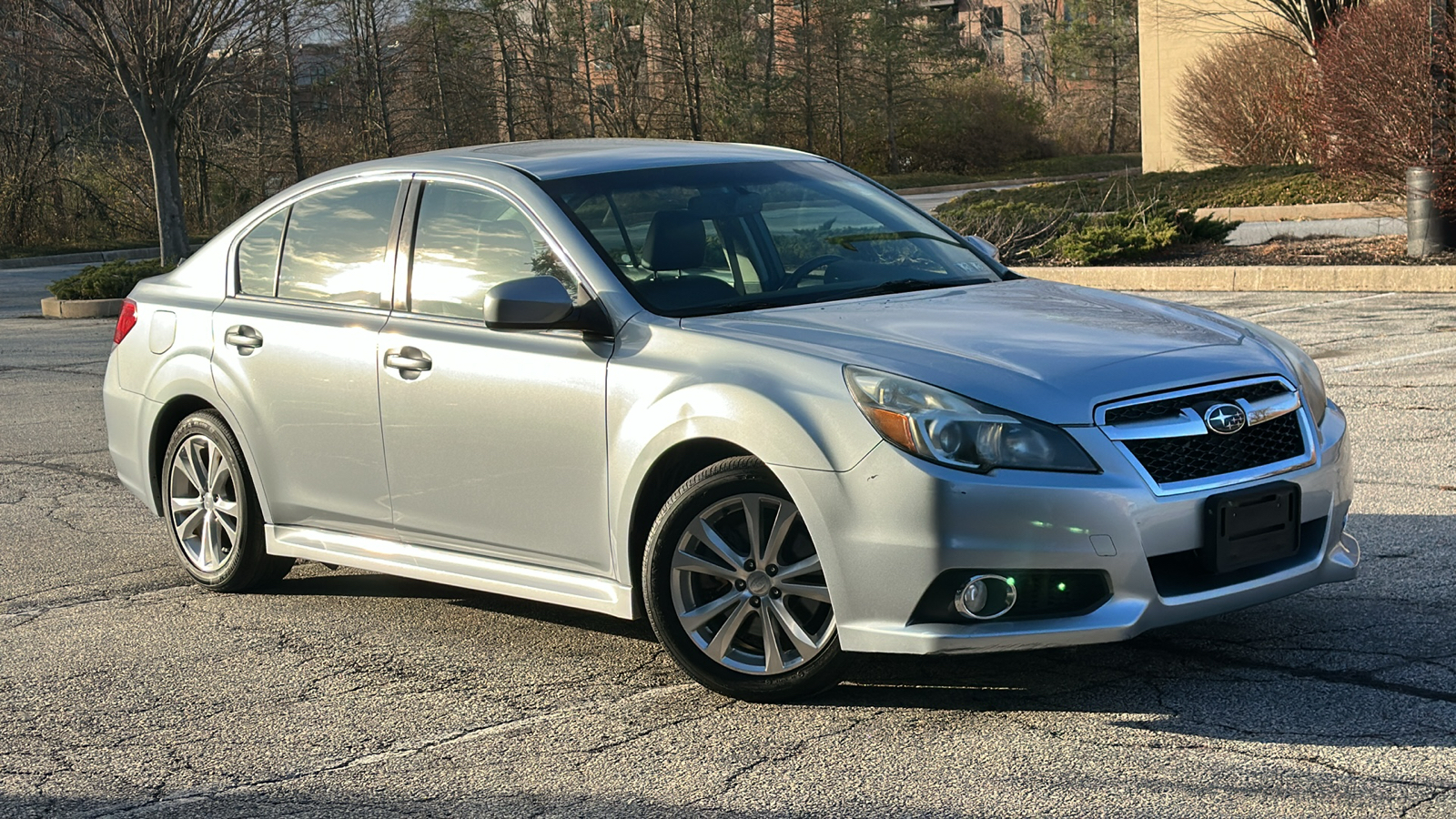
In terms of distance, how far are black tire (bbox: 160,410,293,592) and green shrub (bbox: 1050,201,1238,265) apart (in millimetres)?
12731

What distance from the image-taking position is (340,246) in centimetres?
603

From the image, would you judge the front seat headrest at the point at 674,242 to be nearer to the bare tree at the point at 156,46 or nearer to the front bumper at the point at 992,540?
the front bumper at the point at 992,540

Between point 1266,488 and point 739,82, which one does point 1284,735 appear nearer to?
point 1266,488

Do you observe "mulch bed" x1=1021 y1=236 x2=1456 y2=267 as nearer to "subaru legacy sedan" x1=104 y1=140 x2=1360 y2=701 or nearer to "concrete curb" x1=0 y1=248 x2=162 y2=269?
"subaru legacy sedan" x1=104 y1=140 x2=1360 y2=701

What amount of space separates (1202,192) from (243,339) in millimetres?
22499

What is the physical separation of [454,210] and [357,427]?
0.83 metres

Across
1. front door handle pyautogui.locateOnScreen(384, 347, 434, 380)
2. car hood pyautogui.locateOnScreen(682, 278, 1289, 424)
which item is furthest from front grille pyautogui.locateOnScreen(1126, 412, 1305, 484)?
front door handle pyautogui.locateOnScreen(384, 347, 434, 380)

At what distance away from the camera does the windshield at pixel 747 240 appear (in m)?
5.25

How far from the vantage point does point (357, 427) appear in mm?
5672

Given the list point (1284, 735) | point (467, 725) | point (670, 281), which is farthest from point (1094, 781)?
point (670, 281)

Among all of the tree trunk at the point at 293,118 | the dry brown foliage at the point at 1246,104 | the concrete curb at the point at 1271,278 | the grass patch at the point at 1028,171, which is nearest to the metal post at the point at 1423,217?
the concrete curb at the point at 1271,278

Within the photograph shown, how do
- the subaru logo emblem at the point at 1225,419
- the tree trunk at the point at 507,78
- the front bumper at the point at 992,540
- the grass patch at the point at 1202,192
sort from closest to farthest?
the front bumper at the point at 992,540 → the subaru logo emblem at the point at 1225,419 → the grass patch at the point at 1202,192 → the tree trunk at the point at 507,78

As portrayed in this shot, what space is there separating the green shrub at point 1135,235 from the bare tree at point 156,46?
12.0 metres

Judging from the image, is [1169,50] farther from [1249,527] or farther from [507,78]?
[1249,527]
